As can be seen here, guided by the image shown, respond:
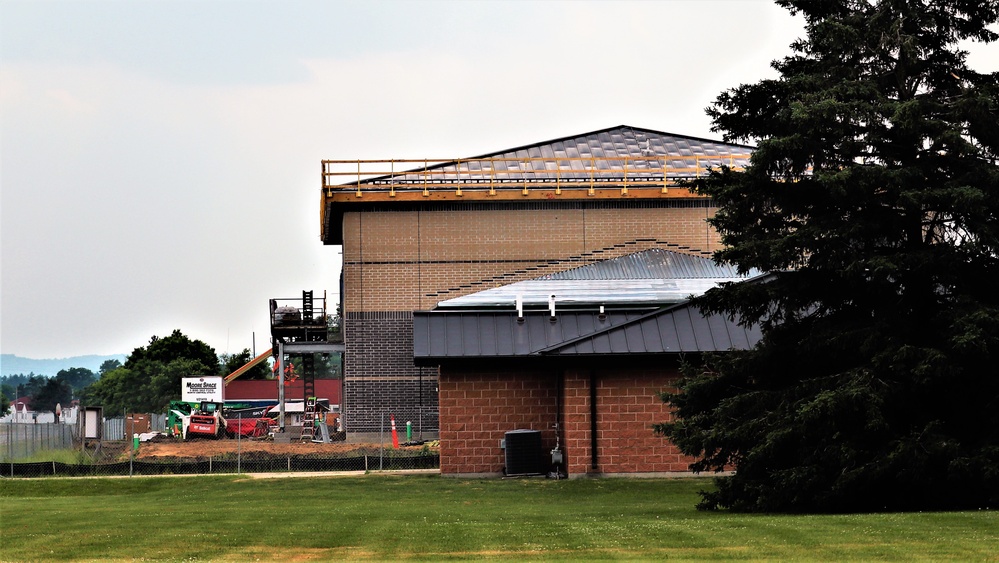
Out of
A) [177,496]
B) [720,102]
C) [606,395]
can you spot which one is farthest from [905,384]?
[177,496]

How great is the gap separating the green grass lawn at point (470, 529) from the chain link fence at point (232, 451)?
10.1 m

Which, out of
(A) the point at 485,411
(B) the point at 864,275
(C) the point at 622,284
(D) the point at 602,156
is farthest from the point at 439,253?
(B) the point at 864,275

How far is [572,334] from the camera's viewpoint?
32562 millimetres

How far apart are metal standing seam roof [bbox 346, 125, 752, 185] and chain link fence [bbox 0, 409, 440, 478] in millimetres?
9520

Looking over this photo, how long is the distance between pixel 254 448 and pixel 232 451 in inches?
52.9

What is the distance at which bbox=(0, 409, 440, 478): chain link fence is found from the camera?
3756cm

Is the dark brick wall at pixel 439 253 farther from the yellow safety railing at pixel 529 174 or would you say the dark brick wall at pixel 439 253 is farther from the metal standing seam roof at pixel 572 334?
the metal standing seam roof at pixel 572 334

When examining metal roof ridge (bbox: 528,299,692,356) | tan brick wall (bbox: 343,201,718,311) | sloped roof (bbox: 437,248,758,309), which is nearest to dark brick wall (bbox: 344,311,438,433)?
tan brick wall (bbox: 343,201,718,311)

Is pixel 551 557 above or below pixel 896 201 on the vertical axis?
below

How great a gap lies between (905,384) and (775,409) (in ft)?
6.66

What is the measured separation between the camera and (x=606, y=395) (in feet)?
99.0

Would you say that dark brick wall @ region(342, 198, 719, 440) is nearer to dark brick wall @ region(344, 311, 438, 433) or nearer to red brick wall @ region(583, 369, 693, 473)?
dark brick wall @ region(344, 311, 438, 433)

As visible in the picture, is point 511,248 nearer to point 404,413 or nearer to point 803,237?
point 404,413

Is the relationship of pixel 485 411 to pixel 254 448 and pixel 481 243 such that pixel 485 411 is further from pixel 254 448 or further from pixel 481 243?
pixel 254 448
